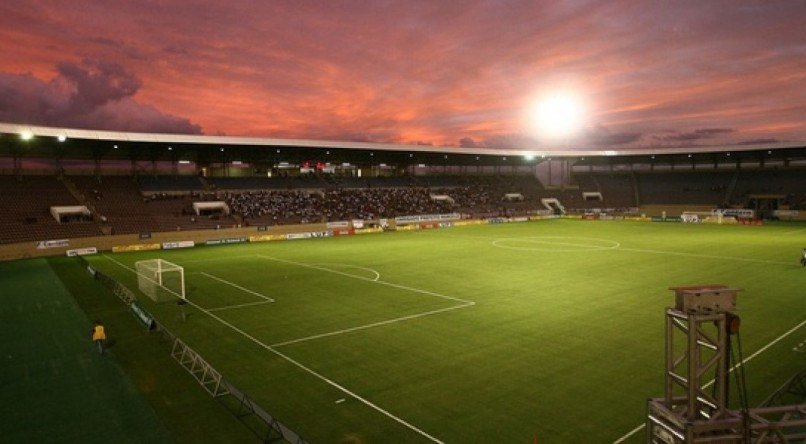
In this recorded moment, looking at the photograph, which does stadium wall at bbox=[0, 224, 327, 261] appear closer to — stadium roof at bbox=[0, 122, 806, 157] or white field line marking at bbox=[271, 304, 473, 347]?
stadium roof at bbox=[0, 122, 806, 157]

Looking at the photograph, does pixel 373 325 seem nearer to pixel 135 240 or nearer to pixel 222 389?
pixel 222 389

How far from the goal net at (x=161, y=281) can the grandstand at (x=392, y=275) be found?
77cm

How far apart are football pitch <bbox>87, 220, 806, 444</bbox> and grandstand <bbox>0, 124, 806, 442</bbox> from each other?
106mm

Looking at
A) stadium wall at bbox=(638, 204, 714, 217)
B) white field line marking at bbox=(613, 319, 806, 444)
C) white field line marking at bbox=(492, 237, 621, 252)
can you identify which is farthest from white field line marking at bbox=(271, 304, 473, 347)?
stadium wall at bbox=(638, 204, 714, 217)

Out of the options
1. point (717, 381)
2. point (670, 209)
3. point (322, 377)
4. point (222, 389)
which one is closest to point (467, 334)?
point (322, 377)

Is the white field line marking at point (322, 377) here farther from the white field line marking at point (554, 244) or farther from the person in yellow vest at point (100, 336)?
the white field line marking at point (554, 244)

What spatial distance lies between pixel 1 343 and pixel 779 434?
2497cm

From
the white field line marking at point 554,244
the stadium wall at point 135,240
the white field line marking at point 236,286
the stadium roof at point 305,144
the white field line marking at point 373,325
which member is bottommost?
the white field line marking at point 373,325

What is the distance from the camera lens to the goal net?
2808cm

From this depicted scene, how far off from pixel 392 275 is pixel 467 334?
14.1 meters

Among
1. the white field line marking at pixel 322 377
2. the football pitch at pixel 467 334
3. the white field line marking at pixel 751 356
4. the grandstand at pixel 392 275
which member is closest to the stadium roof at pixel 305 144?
the grandstand at pixel 392 275

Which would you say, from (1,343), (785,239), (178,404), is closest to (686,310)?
(178,404)

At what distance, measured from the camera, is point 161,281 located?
29.6 meters

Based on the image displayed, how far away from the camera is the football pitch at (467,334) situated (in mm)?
13711
